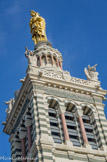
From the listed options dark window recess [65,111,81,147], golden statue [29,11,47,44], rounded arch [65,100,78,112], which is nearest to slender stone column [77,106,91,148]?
rounded arch [65,100,78,112]

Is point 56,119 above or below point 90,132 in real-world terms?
above

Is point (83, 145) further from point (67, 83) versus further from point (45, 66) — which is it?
point (45, 66)

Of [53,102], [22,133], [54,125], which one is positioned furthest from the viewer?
[22,133]

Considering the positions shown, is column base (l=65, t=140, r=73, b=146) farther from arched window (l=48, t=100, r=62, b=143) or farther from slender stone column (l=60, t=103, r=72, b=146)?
arched window (l=48, t=100, r=62, b=143)

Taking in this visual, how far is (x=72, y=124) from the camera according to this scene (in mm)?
30266

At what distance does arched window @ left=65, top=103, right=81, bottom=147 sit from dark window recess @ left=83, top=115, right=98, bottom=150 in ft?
2.89

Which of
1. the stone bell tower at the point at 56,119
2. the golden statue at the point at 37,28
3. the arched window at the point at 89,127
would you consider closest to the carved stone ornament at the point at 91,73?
the stone bell tower at the point at 56,119

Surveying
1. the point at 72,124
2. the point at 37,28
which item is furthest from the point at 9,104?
the point at 37,28

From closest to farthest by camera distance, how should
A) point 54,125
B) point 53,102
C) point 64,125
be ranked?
point 64,125 < point 54,125 < point 53,102

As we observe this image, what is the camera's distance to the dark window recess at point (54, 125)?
2829 centimetres

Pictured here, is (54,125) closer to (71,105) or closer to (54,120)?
(54,120)

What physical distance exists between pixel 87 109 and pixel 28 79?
5134 mm

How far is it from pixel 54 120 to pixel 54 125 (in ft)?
1.29

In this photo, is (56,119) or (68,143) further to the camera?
(56,119)
